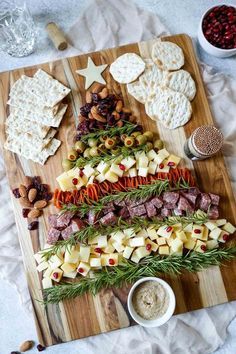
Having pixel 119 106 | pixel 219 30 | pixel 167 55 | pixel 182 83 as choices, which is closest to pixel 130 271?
pixel 119 106

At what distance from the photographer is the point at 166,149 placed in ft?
7.00

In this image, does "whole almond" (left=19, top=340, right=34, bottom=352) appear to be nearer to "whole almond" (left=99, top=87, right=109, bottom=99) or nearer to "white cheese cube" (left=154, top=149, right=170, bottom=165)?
"white cheese cube" (left=154, top=149, right=170, bottom=165)

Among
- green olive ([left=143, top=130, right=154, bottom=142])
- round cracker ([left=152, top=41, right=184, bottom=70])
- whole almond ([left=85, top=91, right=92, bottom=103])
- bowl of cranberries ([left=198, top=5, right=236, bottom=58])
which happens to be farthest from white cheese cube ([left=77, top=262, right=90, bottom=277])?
bowl of cranberries ([left=198, top=5, right=236, bottom=58])

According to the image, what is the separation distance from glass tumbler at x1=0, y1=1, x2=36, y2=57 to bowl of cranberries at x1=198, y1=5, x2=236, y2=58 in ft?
2.70

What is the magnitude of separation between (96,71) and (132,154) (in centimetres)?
43

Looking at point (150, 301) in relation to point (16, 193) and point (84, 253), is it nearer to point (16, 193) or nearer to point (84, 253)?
point (84, 253)

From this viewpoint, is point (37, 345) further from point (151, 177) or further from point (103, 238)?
point (151, 177)

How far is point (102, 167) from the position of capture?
2043mm

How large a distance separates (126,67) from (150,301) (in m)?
1.05

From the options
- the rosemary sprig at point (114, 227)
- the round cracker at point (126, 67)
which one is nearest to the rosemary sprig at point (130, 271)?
the rosemary sprig at point (114, 227)

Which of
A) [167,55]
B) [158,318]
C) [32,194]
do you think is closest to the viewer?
[158,318]

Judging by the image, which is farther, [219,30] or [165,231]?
[219,30]

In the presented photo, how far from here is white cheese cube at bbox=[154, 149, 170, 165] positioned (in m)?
→ 2.06

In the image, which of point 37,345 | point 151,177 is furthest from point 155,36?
point 37,345
